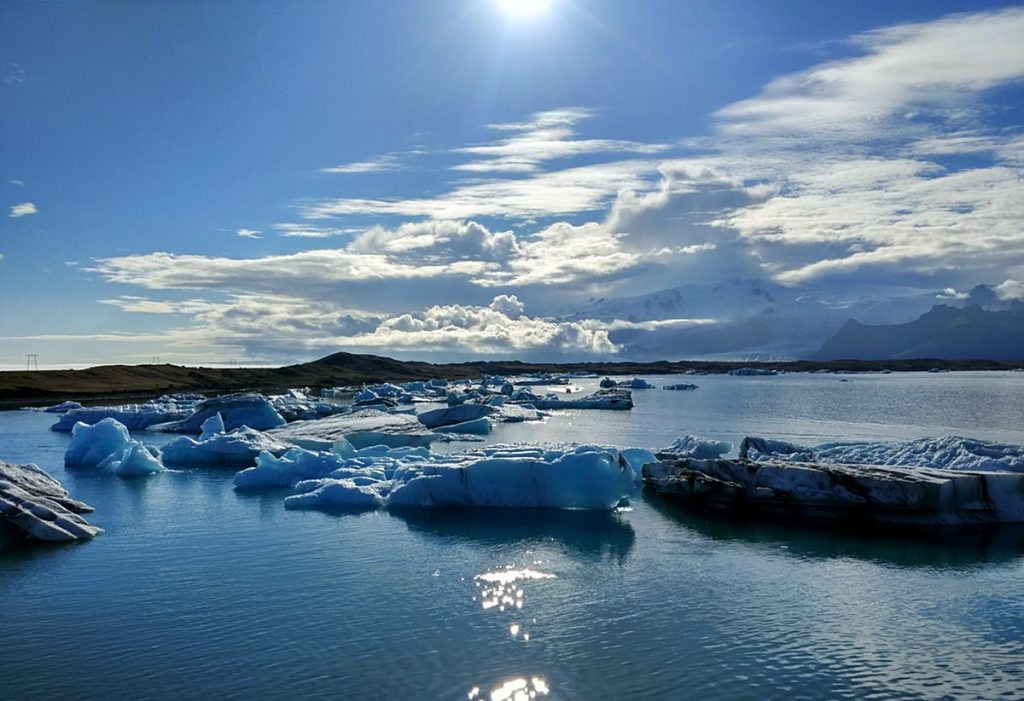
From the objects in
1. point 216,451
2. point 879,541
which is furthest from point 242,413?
point 879,541

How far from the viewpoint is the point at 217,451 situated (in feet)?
85.8

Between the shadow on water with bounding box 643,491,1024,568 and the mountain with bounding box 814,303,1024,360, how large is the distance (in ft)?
494

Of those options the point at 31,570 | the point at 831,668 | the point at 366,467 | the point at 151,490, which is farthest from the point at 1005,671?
the point at 151,490

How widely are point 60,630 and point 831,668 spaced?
8.89 metres

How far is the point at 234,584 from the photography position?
11492 mm

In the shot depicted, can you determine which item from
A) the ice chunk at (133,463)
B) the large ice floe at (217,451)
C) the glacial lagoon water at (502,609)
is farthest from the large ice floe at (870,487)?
the ice chunk at (133,463)

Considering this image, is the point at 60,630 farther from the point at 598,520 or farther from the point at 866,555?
the point at 866,555

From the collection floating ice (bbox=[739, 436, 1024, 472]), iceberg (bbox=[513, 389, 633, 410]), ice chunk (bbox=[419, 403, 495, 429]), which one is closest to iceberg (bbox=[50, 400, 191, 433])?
ice chunk (bbox=[419, 403, 495, 429])

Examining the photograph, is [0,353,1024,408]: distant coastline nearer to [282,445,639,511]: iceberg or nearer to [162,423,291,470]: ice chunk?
[162,423,291,470]: ice chunk

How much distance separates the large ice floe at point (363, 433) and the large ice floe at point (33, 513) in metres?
12.0

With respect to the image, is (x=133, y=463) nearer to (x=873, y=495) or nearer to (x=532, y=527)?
(x=532, y=527)

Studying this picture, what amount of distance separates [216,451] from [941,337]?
155 m

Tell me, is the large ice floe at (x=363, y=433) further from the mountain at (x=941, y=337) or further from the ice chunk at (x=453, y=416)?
the mountain at (x=941, y=337)

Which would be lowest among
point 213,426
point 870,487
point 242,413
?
point 870,487
